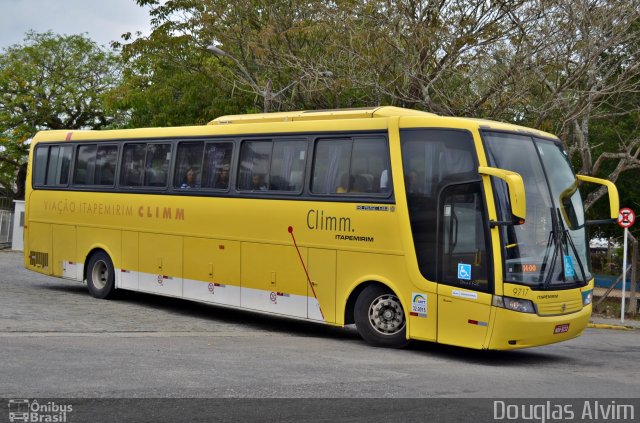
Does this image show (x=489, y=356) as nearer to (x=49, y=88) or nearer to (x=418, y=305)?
(x=418, y=305)

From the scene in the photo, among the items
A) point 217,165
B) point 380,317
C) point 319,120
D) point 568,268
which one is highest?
point 319,120

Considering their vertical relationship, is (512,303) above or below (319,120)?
below

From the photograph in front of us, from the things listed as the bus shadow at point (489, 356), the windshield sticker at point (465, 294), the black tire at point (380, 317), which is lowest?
the bus shadow at point (489, 356)

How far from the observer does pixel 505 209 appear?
38.9 feet

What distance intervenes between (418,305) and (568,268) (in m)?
2.11

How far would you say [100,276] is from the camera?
18.7 metres

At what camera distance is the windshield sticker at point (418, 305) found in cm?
1245

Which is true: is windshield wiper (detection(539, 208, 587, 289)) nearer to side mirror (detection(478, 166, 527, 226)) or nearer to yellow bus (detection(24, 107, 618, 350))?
yellow bus (detection(24, 107, 618, 350))

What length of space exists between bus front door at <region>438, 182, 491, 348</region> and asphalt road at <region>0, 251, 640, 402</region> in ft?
1.61

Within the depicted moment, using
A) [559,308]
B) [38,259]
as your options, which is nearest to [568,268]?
[559,308]

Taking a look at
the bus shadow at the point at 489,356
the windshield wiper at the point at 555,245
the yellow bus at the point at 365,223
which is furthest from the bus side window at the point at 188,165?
the windshield wiper at the point at 555,245

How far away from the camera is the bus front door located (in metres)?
11.9

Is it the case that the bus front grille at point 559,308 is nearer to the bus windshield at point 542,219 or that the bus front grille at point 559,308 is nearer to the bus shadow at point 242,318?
the bus windshield at point 542,219

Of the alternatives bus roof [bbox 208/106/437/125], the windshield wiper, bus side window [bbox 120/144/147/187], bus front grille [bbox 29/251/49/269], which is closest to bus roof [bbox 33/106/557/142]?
bus roof [bbox 208/106/437/125]
